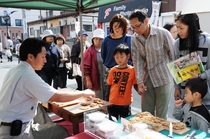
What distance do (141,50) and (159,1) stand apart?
6.21 m

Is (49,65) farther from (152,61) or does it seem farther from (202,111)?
(202,111)

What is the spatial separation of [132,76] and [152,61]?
12.6 inches

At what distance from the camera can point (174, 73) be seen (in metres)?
1.64

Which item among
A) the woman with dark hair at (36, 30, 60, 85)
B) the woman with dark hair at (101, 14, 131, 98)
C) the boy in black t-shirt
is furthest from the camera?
the woman with dark hair at (36, 30, 60, 85)

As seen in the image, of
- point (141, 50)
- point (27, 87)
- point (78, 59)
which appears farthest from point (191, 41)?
point (78, 59)

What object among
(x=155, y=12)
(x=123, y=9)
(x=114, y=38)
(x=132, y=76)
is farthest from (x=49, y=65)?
(x=123, y=9)

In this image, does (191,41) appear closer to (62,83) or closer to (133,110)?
(133,110)

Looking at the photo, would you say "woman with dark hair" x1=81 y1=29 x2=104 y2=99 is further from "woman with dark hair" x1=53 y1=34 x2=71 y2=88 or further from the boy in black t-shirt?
"woman with dark hair" x1=53 y1=34 x2=71 y2=88

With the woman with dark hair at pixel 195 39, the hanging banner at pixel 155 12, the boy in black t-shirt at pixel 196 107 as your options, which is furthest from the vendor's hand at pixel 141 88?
the hanging banner at pixel 155 12

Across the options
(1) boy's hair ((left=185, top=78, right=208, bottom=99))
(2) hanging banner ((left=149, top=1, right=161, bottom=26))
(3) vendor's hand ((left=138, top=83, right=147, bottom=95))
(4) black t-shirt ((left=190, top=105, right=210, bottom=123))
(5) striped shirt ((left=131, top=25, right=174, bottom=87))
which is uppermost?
(2) hanging banner ((left=149, top=1, right=161, bottom=26))

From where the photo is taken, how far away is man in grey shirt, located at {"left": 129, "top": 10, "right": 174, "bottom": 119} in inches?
79.0

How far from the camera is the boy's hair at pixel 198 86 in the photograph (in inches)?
61.4

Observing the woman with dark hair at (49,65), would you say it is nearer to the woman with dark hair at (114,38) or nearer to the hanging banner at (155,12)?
the woman with dark hair at (114,38)

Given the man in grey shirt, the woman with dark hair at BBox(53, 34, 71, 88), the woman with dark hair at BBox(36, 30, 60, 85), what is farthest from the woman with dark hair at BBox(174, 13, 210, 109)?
the woman with dark hair at BBox(53, 34, 71, 88)
